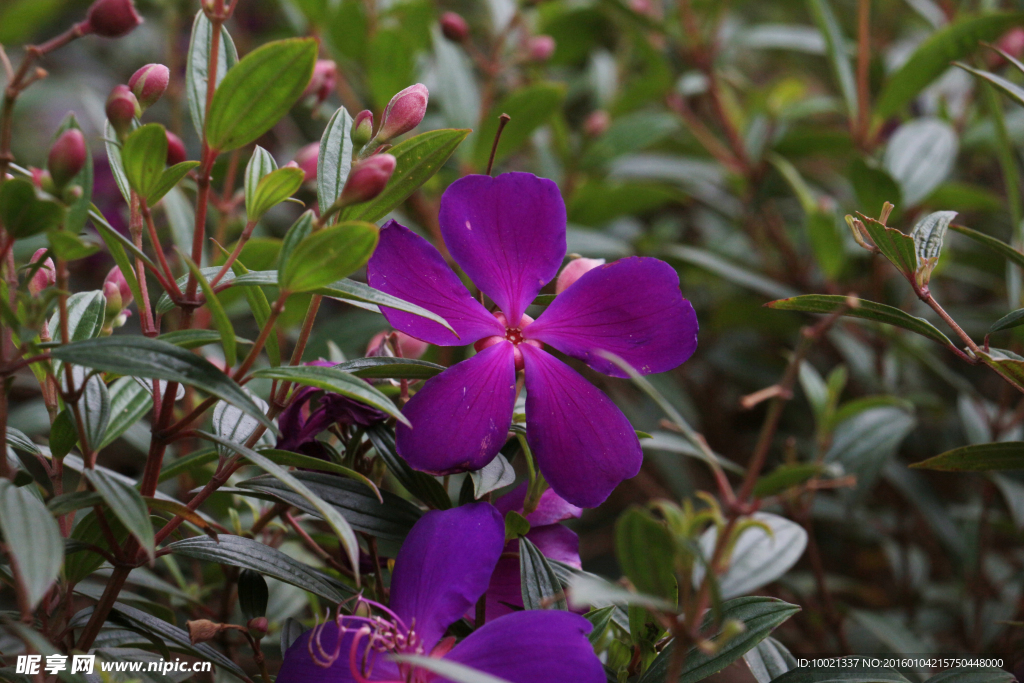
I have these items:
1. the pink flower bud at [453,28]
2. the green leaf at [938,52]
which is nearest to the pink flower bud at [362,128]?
the pink flower bud at [453,28]

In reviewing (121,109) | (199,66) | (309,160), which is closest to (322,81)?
(309,160)

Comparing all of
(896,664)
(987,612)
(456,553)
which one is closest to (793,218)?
(987,612)

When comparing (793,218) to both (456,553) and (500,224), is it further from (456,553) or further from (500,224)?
(456,553)

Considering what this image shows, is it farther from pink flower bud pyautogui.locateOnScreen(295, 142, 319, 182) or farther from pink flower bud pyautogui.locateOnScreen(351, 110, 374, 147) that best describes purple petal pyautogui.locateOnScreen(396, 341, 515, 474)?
pink flower bud pyautogui.locateOnScreen(295, 142, 319, 182)

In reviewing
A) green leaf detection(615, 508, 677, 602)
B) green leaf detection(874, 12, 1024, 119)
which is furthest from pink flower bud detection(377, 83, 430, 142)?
green leaf detection(874, 12, 1024, 119)

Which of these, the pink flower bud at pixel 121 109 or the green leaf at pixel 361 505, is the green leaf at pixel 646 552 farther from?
the pink flower bud at pixel 121 109

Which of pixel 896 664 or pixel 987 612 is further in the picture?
pixel 987 612
